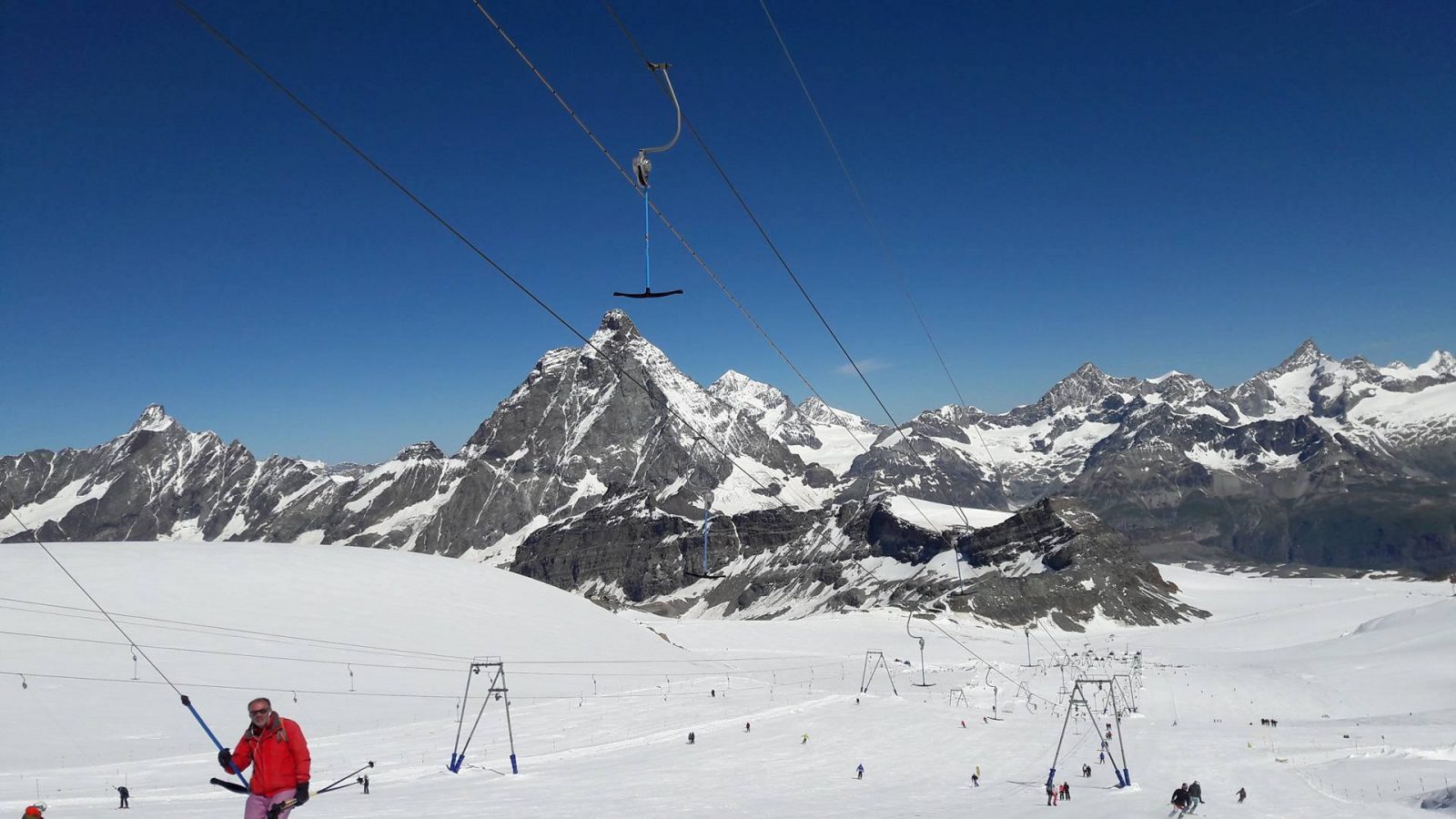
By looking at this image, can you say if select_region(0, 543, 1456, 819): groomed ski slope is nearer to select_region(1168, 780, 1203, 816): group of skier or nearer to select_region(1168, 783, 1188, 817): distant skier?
select_region(1168, 780, 1203, 816): group of skier

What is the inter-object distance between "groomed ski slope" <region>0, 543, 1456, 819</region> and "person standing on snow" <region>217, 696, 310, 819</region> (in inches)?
841

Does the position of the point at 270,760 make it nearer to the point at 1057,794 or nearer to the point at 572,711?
the point at 1057,794

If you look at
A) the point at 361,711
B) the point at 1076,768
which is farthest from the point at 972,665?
the point at 361,711

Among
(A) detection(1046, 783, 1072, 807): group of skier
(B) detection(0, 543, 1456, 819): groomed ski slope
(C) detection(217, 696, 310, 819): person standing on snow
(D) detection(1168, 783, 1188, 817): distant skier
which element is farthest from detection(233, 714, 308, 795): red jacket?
(A) detection(1046, 783, 1072, 807): group of skier

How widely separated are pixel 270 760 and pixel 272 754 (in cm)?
7

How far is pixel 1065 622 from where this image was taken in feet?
597

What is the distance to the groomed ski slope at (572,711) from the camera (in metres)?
37.1

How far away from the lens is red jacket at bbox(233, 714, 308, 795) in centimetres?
1103

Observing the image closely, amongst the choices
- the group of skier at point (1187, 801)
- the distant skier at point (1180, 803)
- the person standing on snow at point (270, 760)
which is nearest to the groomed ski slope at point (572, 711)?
the group of skier at point (1187, 801)

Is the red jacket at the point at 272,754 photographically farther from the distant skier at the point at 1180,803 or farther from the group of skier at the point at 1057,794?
the group of skier at the point at 1057,794

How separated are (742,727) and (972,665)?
65.6m

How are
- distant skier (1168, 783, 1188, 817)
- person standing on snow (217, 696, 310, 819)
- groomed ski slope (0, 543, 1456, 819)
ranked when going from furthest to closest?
groomed ski slope (0, 543, 1456, 819) → distant skier (1168, 783, 1188, 817) → person standing on snow (217, 696, 310, 819)

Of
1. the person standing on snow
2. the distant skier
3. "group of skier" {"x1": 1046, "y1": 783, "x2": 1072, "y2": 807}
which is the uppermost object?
the person standing on snow

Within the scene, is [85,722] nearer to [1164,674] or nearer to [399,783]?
[399,783]
